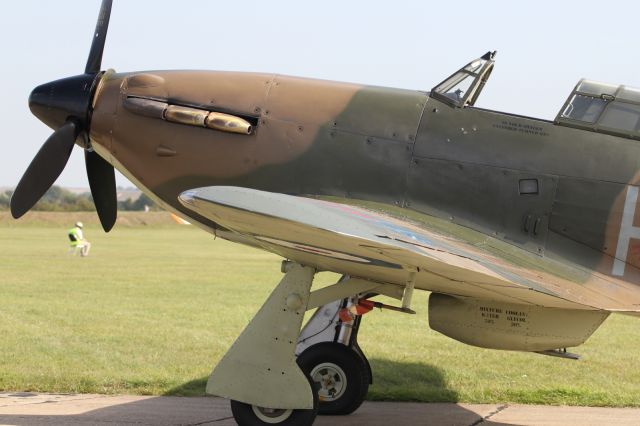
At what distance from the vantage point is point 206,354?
1078 centimetres

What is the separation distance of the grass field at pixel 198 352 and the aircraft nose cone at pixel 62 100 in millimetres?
2752

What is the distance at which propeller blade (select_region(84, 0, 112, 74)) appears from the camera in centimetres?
823

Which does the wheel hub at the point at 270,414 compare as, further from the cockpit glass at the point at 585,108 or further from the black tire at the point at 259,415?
the cockpit glass at the point at 585,108

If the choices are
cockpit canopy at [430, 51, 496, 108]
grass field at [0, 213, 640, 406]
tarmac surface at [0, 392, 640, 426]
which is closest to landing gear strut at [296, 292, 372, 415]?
tarmac surface at [0, 392, 640, 426]

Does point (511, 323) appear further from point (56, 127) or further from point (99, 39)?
point (99, 39)

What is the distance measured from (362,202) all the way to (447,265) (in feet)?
6.27

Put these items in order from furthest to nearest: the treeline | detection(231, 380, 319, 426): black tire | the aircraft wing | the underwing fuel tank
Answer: the treeline < the underwing fuel tank < detection(231, 380, 319, 426): black tire < the aircraft wing

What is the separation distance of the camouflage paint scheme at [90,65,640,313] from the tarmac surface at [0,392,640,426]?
1642 millimetres

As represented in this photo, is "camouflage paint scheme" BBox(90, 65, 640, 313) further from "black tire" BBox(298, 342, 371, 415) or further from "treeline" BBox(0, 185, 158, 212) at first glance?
"treeline" BBox(0, 185, 158, 212)

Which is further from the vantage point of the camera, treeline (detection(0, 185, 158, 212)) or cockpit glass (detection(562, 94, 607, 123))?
treeline (detection(0, 185, 158, 212))

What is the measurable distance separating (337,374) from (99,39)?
395 cm

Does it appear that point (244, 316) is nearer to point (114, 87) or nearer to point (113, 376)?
point (113, 376)

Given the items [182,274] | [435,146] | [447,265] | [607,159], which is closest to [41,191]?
[435,146]

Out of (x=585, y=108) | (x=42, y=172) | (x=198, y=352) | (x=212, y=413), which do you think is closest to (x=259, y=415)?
(x=212, y=413)
